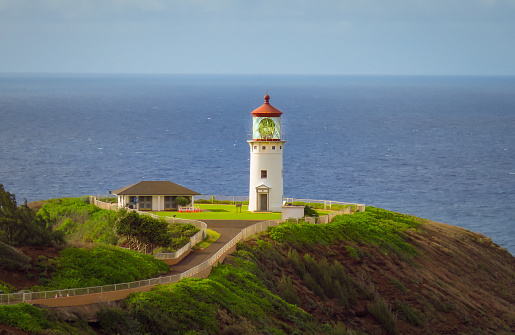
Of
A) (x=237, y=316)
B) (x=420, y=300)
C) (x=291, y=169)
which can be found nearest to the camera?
(x=237, y=316)

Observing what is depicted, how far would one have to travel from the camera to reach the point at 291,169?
113500 millimetres

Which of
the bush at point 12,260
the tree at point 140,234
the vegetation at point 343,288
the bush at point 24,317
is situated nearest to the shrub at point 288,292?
the vegetation at point 343,288

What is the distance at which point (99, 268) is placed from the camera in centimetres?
3183

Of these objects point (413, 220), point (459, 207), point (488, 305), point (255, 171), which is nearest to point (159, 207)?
point (255, 171)

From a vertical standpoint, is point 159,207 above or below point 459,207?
above

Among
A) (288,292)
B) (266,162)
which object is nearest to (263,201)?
(266,162)

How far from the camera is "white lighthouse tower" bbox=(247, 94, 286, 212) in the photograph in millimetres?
53375

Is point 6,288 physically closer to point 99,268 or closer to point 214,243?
point 99,268

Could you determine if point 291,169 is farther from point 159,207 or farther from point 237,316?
point 237,316

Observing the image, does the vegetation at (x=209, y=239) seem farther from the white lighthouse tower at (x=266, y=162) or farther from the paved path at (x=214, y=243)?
the white lighthouse tower at (x=266, y=162)

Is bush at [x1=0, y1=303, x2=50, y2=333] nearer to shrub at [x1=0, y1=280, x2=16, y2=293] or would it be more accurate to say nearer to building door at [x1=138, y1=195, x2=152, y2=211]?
shrub at [x1=0, y1=280, x2=16, y2=293]

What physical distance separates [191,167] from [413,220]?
2454 inches

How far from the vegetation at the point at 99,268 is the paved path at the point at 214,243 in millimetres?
1305

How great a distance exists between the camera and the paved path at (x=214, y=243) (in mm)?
36062
